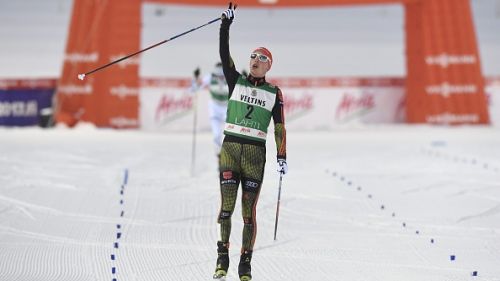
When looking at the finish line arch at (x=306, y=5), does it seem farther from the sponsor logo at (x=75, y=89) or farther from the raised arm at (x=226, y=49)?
the raised arm at (x=226, y=49)

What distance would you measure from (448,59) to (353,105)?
2.74m

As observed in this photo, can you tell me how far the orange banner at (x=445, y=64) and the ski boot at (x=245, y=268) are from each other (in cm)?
1440

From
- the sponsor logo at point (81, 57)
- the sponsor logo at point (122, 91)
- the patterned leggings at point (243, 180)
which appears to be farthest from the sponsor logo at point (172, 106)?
the patterned leggings at point (243, 180)

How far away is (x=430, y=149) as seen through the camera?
47.5ft

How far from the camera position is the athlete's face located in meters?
5.39

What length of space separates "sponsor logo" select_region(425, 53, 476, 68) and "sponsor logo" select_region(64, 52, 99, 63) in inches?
330

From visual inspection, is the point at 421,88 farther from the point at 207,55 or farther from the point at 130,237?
the point at 130,237

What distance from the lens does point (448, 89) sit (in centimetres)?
1888

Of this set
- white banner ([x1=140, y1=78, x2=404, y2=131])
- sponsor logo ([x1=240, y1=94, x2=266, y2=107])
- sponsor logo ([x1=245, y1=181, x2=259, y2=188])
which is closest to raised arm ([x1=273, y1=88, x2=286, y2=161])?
sponsor logo ([x1=240, y1=94, x2=266, y2=107])

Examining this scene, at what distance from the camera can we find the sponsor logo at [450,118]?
19094 millimetres

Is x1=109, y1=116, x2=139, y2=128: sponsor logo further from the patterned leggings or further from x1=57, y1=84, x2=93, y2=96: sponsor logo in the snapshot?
the patterned leggings

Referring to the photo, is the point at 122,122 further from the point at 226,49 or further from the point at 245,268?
the point at 245,268

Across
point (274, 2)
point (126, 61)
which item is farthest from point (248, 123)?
point (126, 61)

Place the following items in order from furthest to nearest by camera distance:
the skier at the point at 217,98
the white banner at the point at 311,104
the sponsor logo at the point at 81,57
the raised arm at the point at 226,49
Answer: the white banner at the point at 311,104 → the sponsor logo at the point at 81,57 → the skier at the point at 217,98 → the raised arm at the point at 226,49
